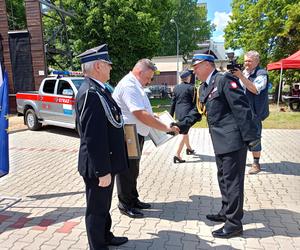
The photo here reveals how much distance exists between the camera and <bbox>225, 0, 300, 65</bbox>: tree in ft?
63.7

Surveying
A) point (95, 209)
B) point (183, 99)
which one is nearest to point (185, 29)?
point (183, 99)

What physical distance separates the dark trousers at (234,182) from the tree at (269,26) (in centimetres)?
1811

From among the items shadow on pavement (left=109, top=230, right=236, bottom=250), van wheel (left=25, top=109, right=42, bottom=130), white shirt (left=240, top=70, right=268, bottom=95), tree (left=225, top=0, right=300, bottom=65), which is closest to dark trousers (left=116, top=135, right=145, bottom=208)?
shadow on pavement (left=109, top=230, right=236, bottom=250)

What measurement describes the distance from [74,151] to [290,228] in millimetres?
5722

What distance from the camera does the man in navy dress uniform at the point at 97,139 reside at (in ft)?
8.71

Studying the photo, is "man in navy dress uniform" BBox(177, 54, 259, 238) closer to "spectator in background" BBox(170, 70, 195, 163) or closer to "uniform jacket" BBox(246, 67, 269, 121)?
"uniform jacket" BBox(246, 67, 269, 121)

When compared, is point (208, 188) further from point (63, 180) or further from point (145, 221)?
point (63, 180)

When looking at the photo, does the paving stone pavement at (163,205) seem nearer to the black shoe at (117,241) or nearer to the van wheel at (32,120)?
the black shoe at (117,241)

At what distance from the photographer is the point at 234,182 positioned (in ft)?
11.1

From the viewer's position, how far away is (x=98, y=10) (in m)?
18.8

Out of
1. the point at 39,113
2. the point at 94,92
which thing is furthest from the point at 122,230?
the point at 39,113

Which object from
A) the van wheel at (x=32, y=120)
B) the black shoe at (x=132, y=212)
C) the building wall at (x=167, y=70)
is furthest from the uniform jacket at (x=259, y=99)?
the building wall at (x=167, y=70)

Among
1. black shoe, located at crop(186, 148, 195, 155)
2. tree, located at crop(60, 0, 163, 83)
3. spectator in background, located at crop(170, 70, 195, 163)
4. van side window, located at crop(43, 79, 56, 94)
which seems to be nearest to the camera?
spectator in background, located at crop(170, 70, 195, 163)

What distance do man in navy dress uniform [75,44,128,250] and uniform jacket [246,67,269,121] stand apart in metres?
3.08
